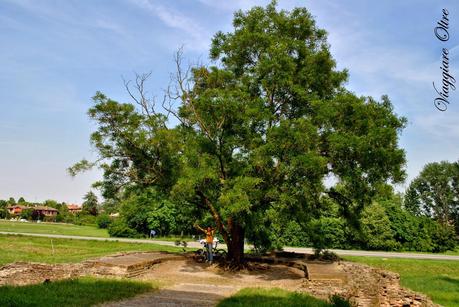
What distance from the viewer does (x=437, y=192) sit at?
77.2 m

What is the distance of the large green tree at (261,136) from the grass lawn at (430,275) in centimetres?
490

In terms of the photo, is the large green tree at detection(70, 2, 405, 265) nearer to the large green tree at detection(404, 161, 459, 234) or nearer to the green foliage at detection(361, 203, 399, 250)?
the green foliage at detection(361, 203, 399, 250)

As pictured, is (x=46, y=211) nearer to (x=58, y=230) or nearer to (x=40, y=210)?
(x=40, y=210)

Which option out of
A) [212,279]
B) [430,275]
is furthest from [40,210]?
[212,279]

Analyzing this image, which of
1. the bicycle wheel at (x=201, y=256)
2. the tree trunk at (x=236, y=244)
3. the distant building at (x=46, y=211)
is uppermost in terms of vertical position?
the distant building at (x=46, y=211)

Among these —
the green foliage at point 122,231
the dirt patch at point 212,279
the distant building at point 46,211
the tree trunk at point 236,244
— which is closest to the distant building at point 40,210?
the distant building at point 46,211

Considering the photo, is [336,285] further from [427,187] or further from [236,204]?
[427,187]

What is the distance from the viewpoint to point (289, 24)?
60.2ft

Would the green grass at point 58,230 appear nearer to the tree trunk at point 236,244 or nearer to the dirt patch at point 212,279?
the tree trunk at point 236,244

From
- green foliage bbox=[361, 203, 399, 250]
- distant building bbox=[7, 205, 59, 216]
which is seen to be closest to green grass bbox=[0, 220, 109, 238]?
green foliage bbox=[361, 203, 399, 250]

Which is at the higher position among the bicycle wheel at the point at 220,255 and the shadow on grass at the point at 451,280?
the bicycle wheel at the point at 220,255

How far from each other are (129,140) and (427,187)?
2939 inches

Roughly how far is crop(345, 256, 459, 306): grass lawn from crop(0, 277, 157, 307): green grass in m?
12.0

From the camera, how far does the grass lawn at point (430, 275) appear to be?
56.5ft
